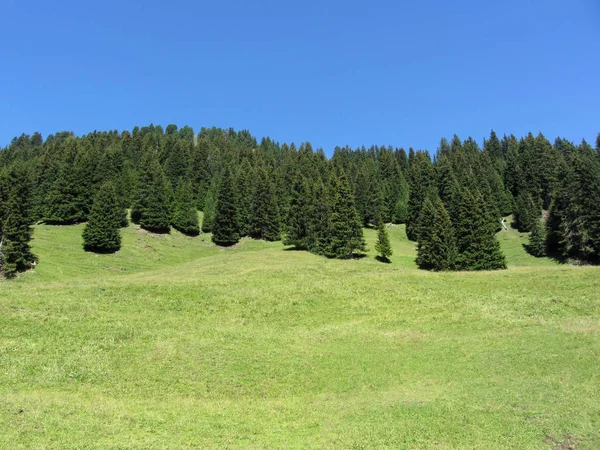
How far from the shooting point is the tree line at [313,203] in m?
66.5

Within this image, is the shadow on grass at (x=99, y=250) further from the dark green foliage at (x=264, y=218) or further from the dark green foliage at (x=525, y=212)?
the dark green foliage at (x=525, y=212)

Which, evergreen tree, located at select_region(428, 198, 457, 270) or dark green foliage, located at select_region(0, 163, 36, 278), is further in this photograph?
evergreen tree, located at select_region(428, 198, 457, 270)

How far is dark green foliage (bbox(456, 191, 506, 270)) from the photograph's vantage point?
210 feet

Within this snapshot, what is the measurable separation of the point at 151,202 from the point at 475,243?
66474 mm

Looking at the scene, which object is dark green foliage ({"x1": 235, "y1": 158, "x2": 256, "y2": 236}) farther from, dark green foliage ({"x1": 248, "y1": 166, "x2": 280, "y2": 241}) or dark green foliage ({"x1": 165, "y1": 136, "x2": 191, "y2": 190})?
dark green foliage ({"x1": 165, "y1": 136, "x2": 191, "y2": 190})

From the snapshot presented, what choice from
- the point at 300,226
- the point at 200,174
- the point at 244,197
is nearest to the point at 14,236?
the point at 300,226

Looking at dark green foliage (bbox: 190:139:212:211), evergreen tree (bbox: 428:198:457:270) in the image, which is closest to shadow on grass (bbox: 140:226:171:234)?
dark green foliage (bbox: 190:139:212:211)

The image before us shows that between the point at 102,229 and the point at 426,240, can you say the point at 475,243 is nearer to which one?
the point at 426,240

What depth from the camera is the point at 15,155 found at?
143750 millimetres

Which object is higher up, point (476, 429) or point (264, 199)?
point (264, 199)

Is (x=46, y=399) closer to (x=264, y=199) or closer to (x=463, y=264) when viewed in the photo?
(x=463, y=264)

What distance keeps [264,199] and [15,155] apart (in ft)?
363

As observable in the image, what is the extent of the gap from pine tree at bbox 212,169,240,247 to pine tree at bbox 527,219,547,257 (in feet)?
212

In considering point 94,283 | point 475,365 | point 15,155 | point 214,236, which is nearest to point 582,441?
point 475,365
